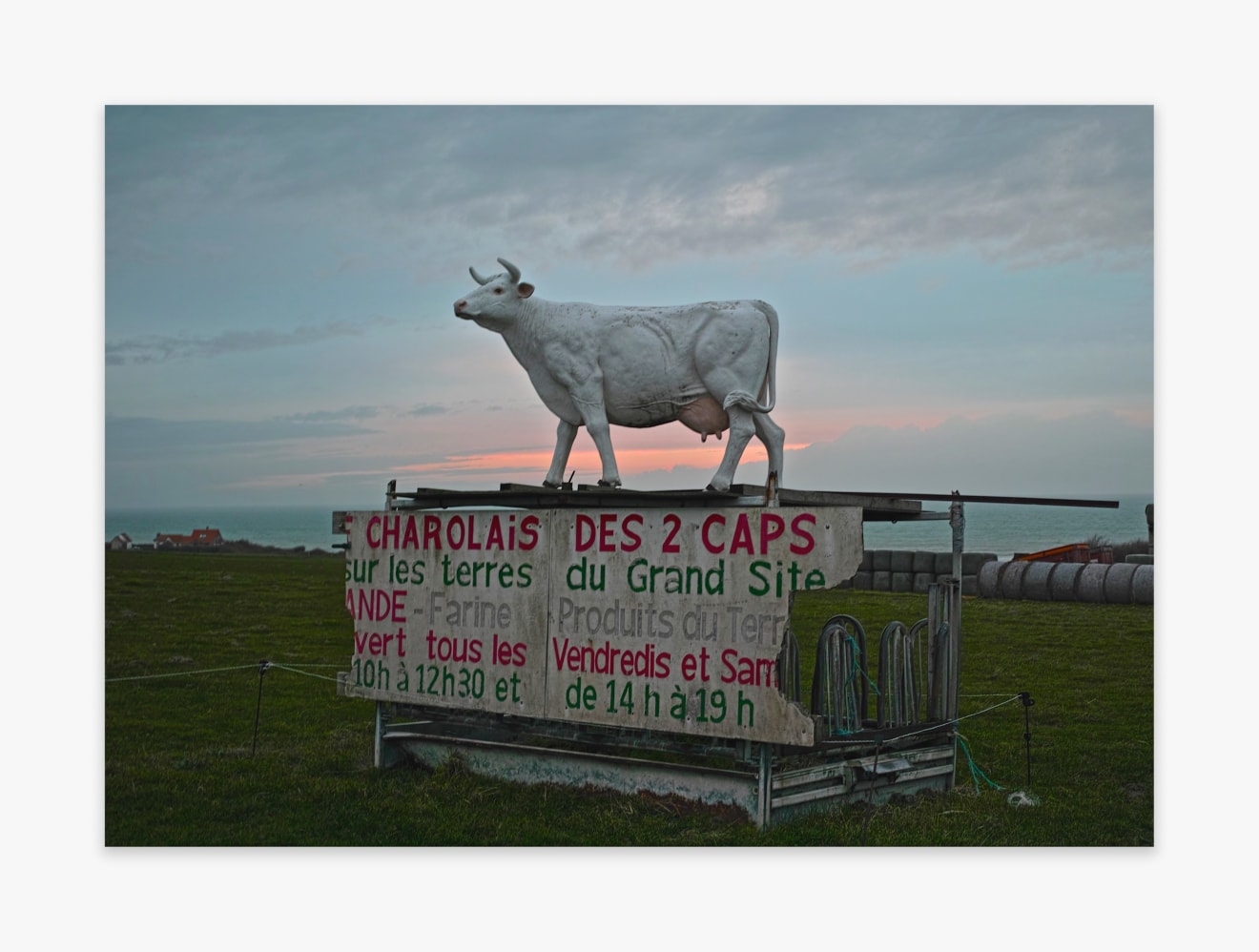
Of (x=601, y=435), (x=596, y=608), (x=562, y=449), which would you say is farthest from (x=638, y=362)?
(x=596, y=608)

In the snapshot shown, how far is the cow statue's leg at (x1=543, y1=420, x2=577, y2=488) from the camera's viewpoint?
30.4 feet

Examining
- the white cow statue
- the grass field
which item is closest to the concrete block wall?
the grass field

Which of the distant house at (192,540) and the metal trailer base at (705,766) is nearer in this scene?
the metal trailer base at (705,766)

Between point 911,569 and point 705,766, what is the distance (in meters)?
14.8

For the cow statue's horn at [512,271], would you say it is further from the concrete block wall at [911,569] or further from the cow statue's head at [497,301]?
the concrete block wall at [911,569]

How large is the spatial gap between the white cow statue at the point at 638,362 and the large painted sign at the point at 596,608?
55cm

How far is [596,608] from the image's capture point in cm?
866

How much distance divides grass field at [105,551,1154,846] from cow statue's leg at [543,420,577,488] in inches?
89.6

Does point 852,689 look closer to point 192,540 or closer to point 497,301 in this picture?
point 497,301

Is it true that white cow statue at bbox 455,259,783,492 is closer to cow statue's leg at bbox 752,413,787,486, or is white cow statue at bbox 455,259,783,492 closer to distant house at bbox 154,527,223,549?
cow statue's leg at bbox 752,413,787,486

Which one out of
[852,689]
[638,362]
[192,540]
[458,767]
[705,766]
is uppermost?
[638,362]

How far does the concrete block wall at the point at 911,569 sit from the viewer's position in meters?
21.9

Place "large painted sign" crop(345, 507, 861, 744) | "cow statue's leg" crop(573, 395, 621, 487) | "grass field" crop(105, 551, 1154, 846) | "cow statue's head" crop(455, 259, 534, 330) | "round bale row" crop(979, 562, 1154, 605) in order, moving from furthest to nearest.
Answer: "round bale row" crop(979, 562, 1154, 605) < "cow statue's head" crop(455, 259, 534, 330) < "cow statue's leg" crop(573, 395, 621, 487) < "grass field" crop(105, 551, 1154, 846) < "large painted sign" crop(345, 507, 861, 744)

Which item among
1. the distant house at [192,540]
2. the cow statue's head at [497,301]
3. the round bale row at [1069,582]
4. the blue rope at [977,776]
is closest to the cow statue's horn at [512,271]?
the cow statue's head at [497,301]
